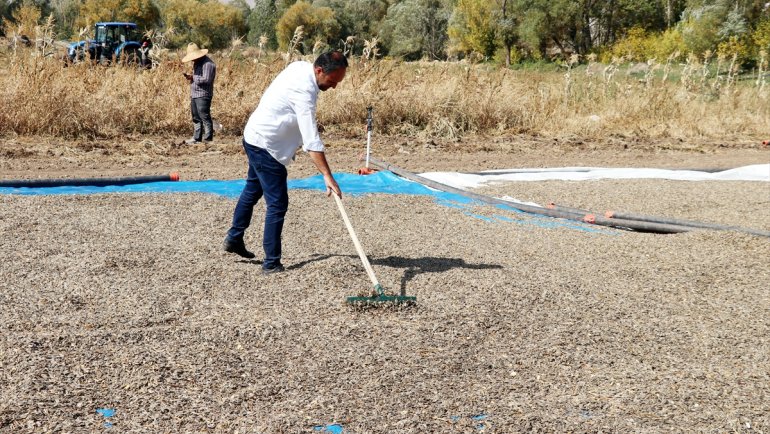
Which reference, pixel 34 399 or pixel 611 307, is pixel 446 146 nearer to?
pixel 611 307

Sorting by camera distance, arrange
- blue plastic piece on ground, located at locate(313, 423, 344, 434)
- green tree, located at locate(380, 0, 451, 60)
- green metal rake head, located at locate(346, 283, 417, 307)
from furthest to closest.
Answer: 1. green tree, located at locate(380, 0, 451, 60)
2. green metal rake head, located at locate(346, 283, 417, 307)
3. blue plastic piece on ground, located at locate(313, 423, 344, 434)

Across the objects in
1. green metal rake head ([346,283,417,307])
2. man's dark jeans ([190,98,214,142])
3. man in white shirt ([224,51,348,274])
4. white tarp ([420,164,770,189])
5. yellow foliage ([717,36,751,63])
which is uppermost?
yellow foliage ([717,36,751,63])

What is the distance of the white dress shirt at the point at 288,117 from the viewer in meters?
4.79

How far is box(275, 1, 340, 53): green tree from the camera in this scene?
53688 mm

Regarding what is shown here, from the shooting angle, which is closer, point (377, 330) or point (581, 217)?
point (377, 330)

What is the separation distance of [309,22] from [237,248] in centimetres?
4971

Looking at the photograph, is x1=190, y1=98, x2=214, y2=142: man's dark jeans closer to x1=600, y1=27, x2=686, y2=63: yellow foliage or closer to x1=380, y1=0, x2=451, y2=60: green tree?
x1=600, y1=27, x2=686, y2=63: yellow foliage

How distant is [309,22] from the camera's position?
5334cm

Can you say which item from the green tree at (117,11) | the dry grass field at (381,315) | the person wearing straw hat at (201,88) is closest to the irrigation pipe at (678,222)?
the dry grass field at (381,315)

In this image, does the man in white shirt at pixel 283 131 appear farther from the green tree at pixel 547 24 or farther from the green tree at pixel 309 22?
the green tree at pixel 309 22

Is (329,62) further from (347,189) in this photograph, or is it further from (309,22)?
(309,22)

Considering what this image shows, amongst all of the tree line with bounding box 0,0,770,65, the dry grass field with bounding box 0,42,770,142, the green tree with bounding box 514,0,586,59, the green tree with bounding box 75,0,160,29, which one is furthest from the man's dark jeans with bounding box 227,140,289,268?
the green tree with bounding box 75,0,160,29

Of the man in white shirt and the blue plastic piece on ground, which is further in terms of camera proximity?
the man in white shirt

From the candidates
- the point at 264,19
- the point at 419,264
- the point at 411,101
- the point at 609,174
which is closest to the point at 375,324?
the point at 419,264
